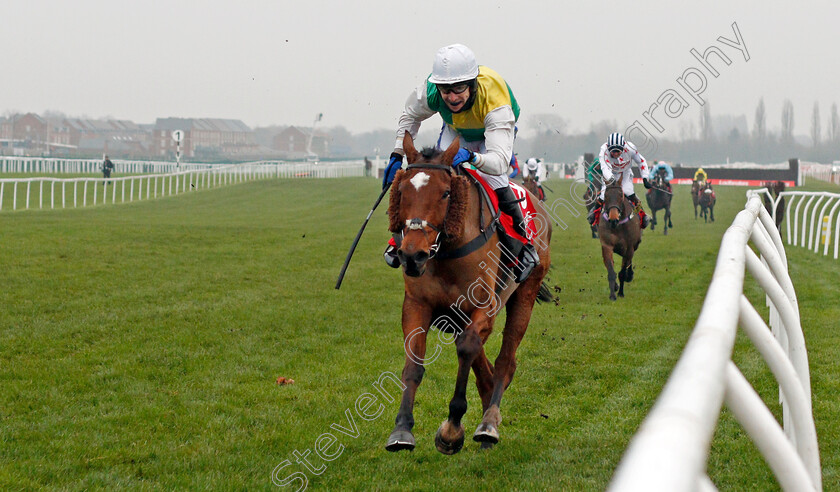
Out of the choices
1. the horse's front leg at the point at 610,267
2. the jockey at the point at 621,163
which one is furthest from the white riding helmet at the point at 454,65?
the jockey at the point at 621,163

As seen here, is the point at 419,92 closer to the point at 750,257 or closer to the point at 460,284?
the point at 460,284

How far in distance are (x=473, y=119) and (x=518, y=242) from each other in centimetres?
81

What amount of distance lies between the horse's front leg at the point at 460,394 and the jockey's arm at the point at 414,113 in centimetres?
131

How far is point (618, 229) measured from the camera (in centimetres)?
1091

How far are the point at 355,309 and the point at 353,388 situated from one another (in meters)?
3.50

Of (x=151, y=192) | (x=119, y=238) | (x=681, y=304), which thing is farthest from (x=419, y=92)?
(x=151, y=192)

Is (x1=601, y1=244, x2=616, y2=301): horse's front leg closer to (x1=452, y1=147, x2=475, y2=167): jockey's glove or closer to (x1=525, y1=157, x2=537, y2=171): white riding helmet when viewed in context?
(x1=452, y1=147, x2=475, y2=167): jockey's glove

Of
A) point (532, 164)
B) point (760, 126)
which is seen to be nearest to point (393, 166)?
point (532, 164)

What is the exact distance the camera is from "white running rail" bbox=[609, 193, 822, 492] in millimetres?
977

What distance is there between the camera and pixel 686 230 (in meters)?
22.0

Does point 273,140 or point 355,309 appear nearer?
point 355,309

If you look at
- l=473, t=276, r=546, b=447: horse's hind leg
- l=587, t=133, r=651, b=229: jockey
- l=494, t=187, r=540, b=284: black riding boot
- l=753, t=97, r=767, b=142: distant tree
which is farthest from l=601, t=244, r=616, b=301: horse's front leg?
l=753, t=97, r=767, b=142: distant tree

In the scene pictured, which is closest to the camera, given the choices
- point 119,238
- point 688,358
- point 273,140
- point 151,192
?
point 688,358

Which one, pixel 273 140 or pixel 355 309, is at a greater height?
pixel 273 140
